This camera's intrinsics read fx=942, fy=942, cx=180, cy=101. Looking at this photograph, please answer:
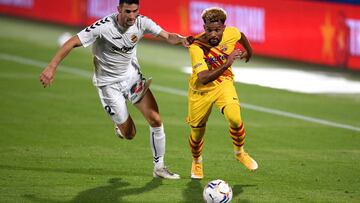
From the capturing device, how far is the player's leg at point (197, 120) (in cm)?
1143

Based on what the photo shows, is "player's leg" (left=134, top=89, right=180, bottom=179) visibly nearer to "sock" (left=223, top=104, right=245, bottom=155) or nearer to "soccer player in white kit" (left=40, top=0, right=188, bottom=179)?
"soccer player in white kit" (left=40, top=0, right=188, bottom=179)

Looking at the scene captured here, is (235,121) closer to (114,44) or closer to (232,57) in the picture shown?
(232,57)

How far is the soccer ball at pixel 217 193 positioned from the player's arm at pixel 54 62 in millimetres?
2169

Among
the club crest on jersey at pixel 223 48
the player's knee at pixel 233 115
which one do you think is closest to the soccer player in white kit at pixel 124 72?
the club crest on jersey at pixel 223 48

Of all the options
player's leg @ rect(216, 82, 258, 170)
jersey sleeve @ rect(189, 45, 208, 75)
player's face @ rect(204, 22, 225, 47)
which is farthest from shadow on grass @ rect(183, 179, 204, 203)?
player's face @ rect(204, 22, 225, 47)

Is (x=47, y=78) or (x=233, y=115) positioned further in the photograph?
(x=233, y=115)

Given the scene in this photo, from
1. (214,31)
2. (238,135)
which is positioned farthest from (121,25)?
(238,135)

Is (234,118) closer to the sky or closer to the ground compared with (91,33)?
closer to the ground

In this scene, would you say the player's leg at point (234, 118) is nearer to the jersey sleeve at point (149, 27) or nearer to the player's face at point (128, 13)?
the jersey sleeve at point (149, 27)

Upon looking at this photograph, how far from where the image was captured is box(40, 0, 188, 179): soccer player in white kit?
11.4 metres

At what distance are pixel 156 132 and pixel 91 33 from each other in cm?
151

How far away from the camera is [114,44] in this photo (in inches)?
452

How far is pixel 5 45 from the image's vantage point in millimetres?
24375

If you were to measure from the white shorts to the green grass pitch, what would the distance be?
77cm
